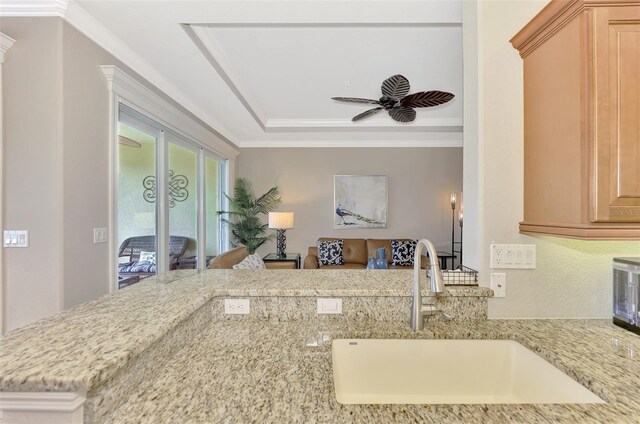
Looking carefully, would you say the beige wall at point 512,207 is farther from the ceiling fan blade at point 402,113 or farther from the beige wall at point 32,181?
the beige wall at point 32,181

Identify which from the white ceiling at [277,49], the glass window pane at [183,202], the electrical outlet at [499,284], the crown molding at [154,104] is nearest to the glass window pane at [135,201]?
the crown molding at [154,104]

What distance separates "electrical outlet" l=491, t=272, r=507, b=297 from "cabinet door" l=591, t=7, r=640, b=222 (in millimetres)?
478

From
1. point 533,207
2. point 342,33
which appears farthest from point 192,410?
point 342,33

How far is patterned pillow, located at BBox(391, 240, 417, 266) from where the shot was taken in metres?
4.92

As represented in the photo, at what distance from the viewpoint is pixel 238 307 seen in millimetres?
1386

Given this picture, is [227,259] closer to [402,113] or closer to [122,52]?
[122,52]

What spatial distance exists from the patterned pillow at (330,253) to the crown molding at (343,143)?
6.09 ft

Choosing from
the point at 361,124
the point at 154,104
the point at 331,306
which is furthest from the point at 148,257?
the point at 361,124

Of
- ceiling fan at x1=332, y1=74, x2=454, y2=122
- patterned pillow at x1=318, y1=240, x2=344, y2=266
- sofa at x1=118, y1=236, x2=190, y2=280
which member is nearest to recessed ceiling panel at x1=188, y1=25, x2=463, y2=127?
ceiling fan at x1=332, y1=74, x2=454, y2=122

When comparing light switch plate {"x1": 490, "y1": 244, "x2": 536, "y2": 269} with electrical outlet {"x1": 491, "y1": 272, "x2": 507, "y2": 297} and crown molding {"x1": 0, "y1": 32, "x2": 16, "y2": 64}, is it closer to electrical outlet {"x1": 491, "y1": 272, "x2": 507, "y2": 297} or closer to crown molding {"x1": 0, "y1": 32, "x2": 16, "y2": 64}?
electrical outlet {"x1": 491, "y1": 272, "x2": 507, "y2": 297}

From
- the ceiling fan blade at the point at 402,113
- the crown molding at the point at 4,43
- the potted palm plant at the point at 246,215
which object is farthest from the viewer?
the potted palm plant at the point at 246,215

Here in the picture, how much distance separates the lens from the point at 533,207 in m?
1.33

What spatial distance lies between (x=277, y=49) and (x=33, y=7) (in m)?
1.68

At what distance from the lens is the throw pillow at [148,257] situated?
3270mm
